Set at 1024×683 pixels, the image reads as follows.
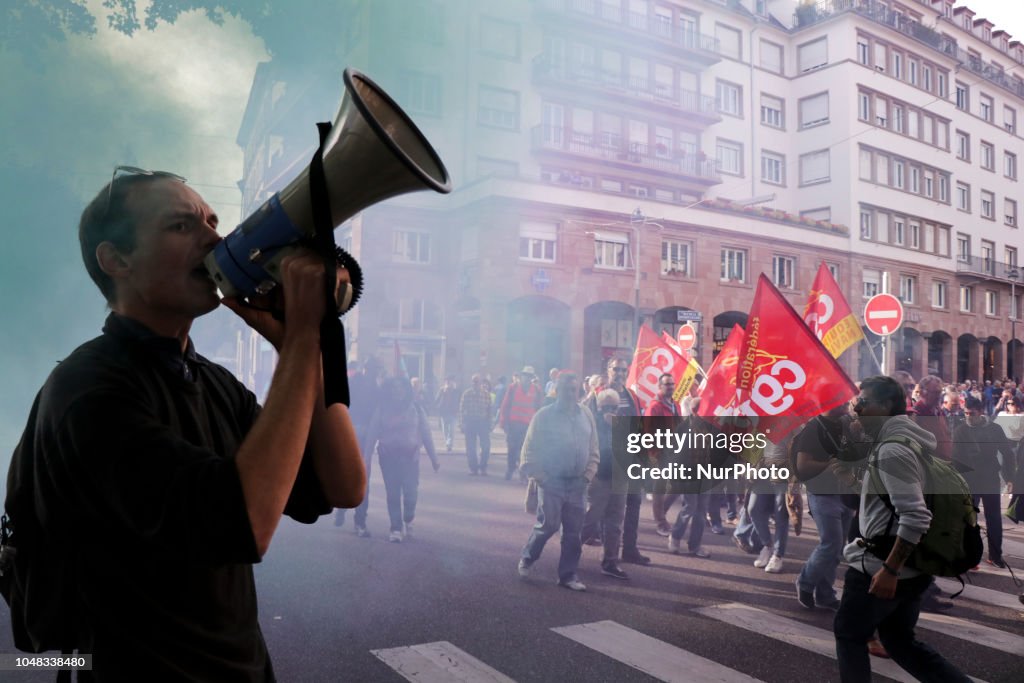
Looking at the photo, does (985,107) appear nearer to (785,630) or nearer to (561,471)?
(561,471)

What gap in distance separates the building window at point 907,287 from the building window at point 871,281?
542 mm

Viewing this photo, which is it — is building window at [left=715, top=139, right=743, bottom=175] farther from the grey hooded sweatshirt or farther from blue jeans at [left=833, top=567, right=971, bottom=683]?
blue jeans at [left=833, top=567, right=971, bottom=683]

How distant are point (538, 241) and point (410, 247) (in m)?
4.06

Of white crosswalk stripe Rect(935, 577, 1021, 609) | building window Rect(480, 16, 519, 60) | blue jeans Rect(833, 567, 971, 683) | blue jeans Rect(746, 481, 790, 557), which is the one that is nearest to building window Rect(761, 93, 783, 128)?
building window Rect(480, 16, 519, 60)

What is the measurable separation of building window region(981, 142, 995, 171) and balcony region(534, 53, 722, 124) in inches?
207

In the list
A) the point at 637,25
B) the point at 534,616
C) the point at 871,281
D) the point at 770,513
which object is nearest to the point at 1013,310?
the point at 871,281

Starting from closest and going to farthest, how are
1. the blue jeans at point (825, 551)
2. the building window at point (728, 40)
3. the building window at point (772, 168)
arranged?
the blue jeans at point (825, 551), the building window at point (728, 40), the building window at point (772, 168)

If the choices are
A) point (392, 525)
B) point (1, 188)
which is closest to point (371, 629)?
point (392, 525)

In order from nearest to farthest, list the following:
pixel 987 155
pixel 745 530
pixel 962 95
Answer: pixel 745 530 → pixel 962 95 → pixel 987 155

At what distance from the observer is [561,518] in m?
5.08

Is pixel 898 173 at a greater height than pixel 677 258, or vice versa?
pixel 898 173

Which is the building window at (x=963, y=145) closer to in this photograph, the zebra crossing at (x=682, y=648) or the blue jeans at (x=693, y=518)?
the blue jeans at (x=693, y=518)

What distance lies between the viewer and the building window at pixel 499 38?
6.66 metres

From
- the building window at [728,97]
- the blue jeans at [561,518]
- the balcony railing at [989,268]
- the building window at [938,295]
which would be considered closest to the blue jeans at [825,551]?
the blue jeans at [561,518]
